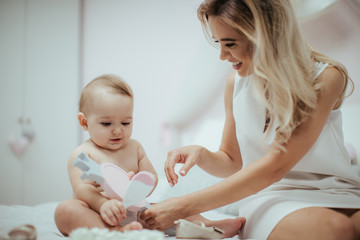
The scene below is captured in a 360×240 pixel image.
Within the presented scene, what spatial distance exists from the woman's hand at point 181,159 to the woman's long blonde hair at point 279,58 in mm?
299

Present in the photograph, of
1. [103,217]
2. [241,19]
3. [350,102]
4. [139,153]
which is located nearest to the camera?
[103,217]

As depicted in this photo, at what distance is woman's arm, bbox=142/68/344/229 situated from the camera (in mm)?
954

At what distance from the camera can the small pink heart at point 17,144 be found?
2832 mm

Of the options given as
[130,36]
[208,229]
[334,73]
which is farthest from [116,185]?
[130,36]

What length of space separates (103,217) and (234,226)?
46 cm

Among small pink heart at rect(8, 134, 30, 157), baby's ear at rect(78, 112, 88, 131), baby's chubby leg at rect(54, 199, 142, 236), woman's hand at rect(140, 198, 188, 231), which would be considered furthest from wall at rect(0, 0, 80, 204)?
woman's hand at rect(140, 198, 188, 231)

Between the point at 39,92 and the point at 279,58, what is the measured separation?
8.10 feet

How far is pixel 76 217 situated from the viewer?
3.08 ft

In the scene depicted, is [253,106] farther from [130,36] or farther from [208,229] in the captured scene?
[130,36]

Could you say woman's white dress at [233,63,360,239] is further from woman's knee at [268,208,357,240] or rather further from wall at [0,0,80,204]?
wall at [0,0,80,204]

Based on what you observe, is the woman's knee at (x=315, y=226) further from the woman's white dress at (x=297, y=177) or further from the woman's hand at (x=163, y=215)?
the woman's hand at (x=163, y=215)

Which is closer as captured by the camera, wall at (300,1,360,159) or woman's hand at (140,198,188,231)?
woman's hand at (140,198,188,231)

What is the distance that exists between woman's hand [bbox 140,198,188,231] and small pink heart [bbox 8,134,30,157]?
7.37 ft

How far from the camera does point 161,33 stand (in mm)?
2816
